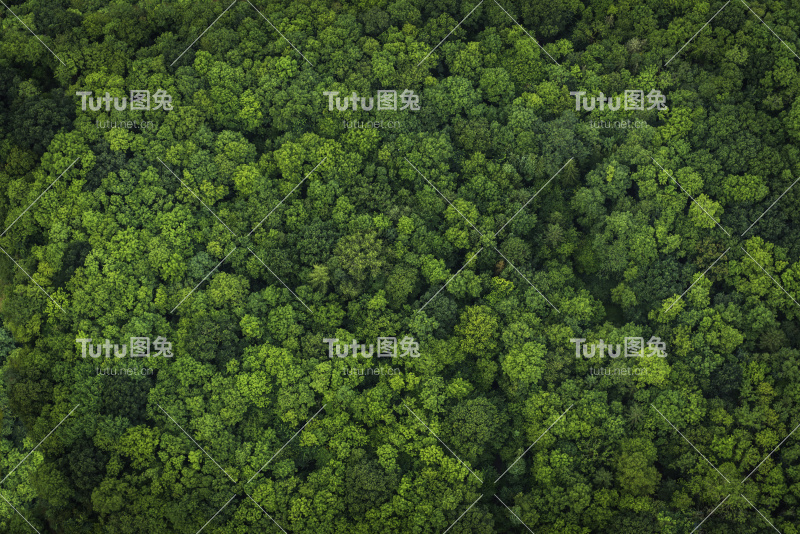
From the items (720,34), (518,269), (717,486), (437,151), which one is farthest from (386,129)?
(717,486)

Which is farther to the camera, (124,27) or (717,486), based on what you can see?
(124,27)

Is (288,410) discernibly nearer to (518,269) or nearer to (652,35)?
(518,269)

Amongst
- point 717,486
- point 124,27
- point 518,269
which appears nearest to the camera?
point 717,486

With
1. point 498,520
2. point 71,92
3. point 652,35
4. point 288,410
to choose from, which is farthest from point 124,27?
point 498,520

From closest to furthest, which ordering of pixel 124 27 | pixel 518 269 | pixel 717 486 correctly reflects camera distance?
1. pixel 717 486
2. pixel 518 269
3. pixel 124 27

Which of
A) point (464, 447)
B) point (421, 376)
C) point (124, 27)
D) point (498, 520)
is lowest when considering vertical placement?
point (498, 520)

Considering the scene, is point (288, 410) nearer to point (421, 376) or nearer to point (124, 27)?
point (421, 376)

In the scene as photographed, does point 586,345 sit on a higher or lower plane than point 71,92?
lower
